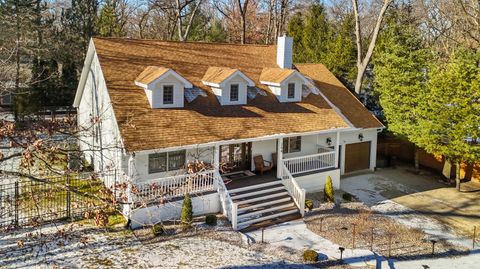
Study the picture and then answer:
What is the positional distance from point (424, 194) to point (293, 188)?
24.4 feet

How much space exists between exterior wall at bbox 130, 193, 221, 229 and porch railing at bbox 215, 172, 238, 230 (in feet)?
0.98

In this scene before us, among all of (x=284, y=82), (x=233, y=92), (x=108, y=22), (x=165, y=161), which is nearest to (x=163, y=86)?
(x=165, y=161)

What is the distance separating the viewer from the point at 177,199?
16781 mm

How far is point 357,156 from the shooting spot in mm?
24281

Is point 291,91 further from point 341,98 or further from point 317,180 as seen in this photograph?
point 317,180

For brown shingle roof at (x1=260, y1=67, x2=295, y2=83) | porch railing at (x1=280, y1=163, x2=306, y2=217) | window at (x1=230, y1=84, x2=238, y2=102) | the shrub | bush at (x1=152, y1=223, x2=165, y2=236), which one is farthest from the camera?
brown shingle roof at (x1=260, y1=67, x2=295, y2=83)

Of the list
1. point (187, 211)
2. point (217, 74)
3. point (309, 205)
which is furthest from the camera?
Answer: point (217, 74)

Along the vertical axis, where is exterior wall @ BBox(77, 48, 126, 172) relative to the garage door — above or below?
above

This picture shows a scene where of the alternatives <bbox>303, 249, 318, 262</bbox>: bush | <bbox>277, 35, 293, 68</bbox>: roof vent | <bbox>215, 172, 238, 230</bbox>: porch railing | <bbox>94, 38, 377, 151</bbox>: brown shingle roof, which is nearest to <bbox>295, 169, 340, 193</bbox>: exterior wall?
<bbox>94, 38, 377, 151</bbox>: brown shingle roof

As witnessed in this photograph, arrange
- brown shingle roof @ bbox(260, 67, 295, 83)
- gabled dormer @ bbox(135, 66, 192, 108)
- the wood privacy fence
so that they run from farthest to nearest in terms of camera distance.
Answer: the wood privacy fence → brown shingle roof @ bbox(260, 67, 295, 83) → gabled dormer @ bbox(135, 66, 192, 108)

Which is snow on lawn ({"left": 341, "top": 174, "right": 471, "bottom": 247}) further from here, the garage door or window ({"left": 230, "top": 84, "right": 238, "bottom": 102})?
window ({"left": 230, "top": 84, "right": 238, "bottom": 102})

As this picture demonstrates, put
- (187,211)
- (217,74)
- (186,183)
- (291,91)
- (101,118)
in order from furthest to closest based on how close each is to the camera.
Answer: (291,91), (217,74), (186,183), (101,118), (187,211)

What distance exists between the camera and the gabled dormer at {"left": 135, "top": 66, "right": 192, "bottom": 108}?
1748 cm

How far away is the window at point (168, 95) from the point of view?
18045 mm
